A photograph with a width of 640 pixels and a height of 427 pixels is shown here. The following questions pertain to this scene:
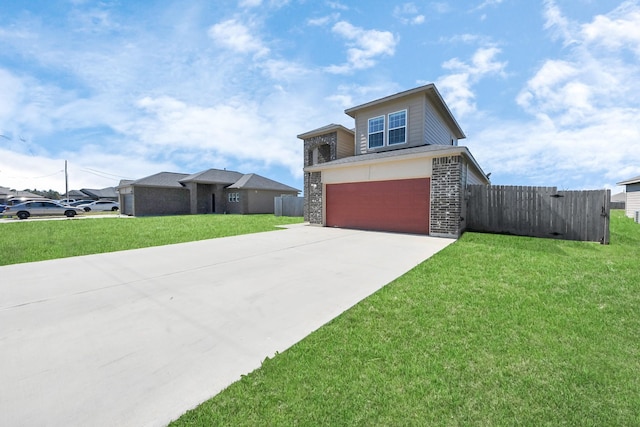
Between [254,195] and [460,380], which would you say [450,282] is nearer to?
[460,380]

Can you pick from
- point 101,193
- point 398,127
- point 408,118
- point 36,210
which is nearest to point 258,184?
point 398,127

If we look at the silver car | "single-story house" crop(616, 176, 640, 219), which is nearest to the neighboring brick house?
"single-story house" crop(616, 176, 640, 219)

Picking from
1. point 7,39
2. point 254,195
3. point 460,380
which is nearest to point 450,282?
point 460,380

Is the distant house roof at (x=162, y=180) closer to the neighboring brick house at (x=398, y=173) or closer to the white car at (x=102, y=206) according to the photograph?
the white car at (x=102, y=206)

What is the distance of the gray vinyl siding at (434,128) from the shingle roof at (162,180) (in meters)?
25.1

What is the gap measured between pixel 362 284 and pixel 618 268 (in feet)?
17.8

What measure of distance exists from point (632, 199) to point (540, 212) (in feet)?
56.0

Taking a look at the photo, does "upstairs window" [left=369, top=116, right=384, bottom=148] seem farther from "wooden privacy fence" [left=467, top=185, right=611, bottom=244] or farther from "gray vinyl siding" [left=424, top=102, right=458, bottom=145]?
"wooden privacy fence" [left=467, top=185, right=611, bottom=244]

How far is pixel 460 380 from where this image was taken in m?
2.15

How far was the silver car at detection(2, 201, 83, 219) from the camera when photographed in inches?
849

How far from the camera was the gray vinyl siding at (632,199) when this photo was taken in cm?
1819

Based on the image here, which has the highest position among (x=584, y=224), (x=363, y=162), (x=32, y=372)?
(x=363, y=162)

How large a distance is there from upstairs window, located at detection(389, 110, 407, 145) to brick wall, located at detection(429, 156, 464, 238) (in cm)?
378

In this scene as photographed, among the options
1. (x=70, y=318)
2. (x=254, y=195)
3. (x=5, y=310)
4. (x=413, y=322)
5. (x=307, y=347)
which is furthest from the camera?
(x=254, y=195)
